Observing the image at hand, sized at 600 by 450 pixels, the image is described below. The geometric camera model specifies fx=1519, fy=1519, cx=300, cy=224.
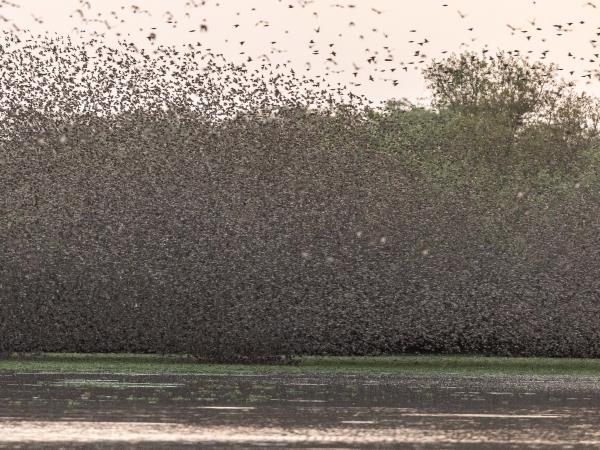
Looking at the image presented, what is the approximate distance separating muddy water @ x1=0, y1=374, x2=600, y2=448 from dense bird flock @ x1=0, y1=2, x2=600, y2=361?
35.6 feet

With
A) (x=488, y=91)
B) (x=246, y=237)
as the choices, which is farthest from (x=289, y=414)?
(x=488, y=91)

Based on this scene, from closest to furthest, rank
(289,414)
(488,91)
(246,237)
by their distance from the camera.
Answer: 1. (289,414)
2. (246,237)
3. (488,91)

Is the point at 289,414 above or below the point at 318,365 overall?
below

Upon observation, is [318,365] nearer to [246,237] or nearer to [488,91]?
[246,237]

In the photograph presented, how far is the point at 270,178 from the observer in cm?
3928

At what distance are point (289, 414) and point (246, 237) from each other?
70.1ft

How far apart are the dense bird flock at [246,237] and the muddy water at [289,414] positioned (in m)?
10.9

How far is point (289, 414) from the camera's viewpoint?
645 inches

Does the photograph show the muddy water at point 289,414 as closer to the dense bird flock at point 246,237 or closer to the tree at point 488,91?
the dense bird flock at point 246,237

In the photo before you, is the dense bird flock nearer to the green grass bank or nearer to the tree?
the green grass bank

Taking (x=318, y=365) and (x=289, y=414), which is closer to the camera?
(x=289, y=414)

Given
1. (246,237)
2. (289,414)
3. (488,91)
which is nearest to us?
(289,414)

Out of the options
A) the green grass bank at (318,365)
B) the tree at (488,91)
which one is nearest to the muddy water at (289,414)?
the green grass bank at (318,365)

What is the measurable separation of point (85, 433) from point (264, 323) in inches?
939
